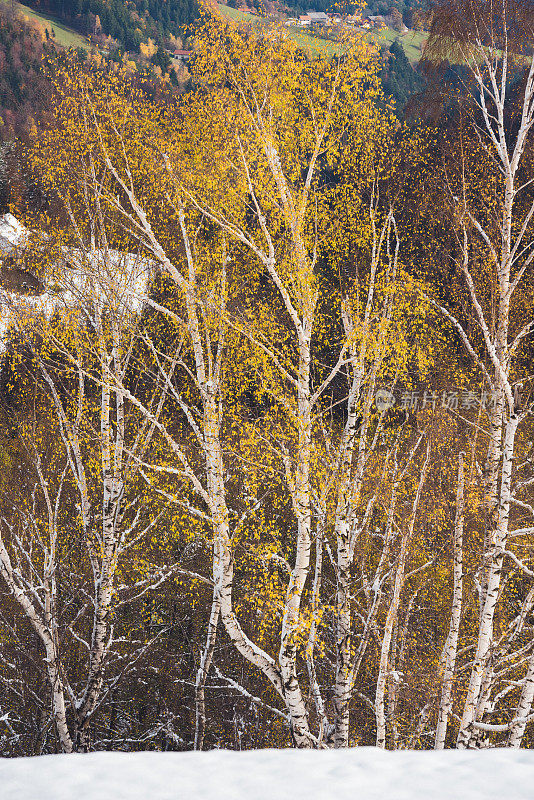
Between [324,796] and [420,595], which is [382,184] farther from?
[324,796]

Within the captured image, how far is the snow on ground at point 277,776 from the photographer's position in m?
2.54

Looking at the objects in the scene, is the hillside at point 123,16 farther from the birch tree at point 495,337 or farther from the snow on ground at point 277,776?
the snow on ground at point 277,776

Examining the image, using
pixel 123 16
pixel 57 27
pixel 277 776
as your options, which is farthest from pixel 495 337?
pixel 57 27

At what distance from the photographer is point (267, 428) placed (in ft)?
37.7

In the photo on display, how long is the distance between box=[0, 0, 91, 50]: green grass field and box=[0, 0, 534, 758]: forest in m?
96.0

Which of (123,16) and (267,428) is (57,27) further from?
(267,428)

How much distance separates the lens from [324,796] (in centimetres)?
254

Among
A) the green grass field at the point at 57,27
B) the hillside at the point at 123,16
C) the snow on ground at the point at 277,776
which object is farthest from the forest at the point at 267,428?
the green grass field at the point at 57,27

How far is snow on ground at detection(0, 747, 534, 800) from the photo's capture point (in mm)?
2545

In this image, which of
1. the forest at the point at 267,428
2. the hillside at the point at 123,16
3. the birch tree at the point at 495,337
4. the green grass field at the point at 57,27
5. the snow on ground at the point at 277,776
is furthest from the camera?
the green grass field at the point at 57,27

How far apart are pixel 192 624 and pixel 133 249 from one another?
9018 millimetres

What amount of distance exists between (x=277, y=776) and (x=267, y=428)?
350 inches

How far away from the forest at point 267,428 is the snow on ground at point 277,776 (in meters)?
4.12

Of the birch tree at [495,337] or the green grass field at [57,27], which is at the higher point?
the green grass field at [57,27]
